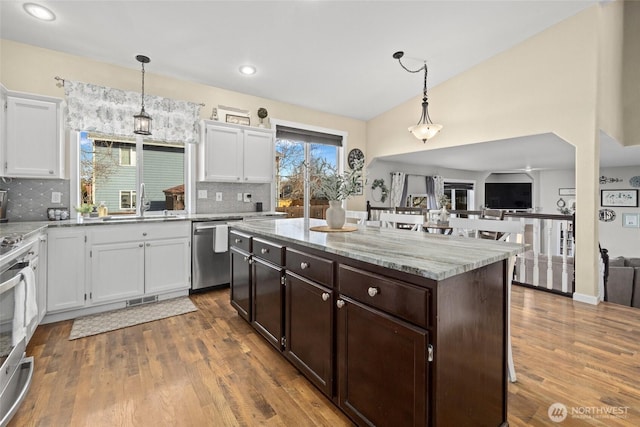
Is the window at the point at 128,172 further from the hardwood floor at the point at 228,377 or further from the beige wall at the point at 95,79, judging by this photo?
the hardwood floor at the point at 228,377

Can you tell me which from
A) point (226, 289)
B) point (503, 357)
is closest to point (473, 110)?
point (503, 357)

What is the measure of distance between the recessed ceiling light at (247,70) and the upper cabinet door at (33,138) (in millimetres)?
1961

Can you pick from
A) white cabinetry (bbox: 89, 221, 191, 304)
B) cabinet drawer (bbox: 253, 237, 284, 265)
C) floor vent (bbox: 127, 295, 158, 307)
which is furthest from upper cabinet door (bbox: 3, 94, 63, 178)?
cabinet drawer (bbox: 253, 237, 284, 265)

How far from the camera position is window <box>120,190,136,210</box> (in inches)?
147

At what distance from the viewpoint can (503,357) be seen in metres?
1.47

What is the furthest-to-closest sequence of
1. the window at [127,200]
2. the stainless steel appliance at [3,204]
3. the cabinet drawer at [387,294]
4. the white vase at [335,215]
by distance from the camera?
1. the window at [127,200]
2. the stainless steel appliance at [3,204]
3. the white vase at [335,215]
4. the cabinet drawer at [387,294]

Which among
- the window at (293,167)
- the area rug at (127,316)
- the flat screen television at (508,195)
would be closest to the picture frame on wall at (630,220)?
the flat screen television at (508,195)

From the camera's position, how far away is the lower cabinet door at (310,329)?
5.30 feet

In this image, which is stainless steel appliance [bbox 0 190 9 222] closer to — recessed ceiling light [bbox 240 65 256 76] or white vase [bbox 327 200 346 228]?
recessed ceiling light [bbox 240 65 256 76]

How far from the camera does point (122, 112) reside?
3529 mm

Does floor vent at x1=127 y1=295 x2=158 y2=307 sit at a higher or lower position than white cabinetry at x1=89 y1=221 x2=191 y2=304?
lower

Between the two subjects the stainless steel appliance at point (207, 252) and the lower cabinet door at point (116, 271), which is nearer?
the lower cabinet door at point (116, 271)

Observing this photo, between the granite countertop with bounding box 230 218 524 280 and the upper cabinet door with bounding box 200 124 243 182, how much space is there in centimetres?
223

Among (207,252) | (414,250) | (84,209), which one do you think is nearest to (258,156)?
(207,252)
